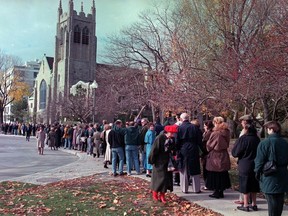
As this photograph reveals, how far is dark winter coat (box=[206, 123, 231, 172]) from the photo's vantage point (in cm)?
794

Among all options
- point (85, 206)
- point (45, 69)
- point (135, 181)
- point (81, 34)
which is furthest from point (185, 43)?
point (45, 69)

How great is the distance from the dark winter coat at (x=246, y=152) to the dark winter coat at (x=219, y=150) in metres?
0.80

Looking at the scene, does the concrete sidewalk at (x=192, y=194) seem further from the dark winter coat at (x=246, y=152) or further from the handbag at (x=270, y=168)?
the handbag at (x=270, y=168)

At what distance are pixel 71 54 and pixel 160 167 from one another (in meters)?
78.3

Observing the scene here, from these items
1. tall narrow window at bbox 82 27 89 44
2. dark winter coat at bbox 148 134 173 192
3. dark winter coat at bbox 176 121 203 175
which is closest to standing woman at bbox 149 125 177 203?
dark winter coat at bbox 148 134 173 192

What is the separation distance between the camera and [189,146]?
8.47 m

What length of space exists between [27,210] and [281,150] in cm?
492

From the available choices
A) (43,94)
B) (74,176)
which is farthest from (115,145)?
(43,94)

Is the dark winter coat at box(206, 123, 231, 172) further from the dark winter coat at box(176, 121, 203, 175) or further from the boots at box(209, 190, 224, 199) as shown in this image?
the boots at box(209, 190, 224, 199)

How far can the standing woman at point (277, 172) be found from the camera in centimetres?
589

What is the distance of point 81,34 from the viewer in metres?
85.7

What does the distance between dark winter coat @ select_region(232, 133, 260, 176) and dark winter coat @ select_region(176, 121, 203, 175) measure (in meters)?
1.48

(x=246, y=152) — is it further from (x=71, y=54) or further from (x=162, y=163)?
(x=71, y=54)

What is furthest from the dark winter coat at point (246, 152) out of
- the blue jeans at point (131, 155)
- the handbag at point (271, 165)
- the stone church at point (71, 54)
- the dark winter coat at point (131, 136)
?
the stone church at point (71, 54)
